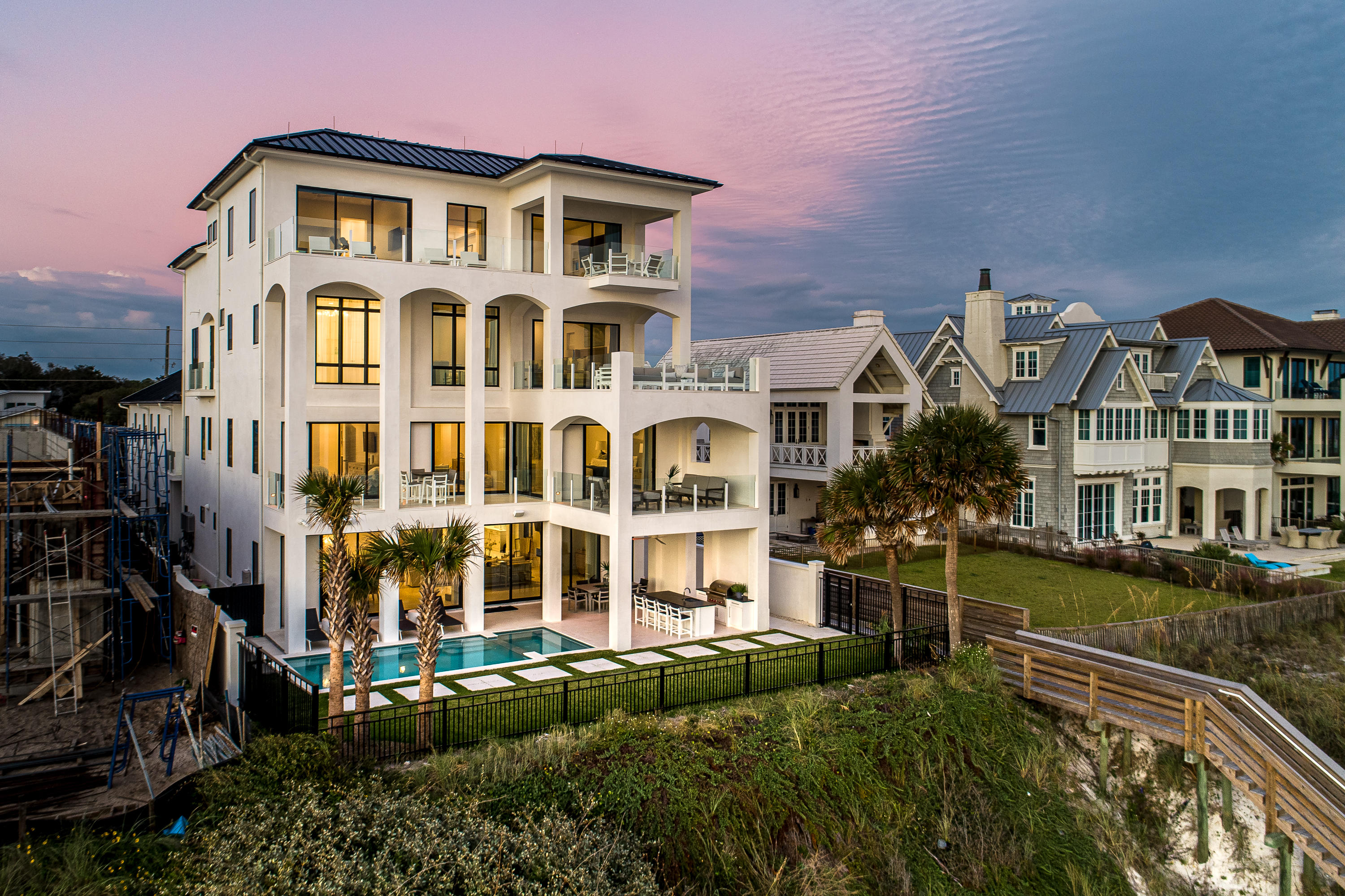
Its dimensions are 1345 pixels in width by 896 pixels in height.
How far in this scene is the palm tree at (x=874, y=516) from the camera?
757 inches

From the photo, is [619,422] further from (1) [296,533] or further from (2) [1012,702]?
(2) [1012,702]

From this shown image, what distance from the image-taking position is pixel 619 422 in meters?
19.9

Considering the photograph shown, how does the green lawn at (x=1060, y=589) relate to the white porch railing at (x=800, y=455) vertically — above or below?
below

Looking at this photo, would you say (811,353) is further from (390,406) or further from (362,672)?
(362,672)

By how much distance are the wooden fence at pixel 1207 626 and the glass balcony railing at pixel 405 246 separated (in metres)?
14.5

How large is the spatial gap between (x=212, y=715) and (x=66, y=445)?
11.3 metres

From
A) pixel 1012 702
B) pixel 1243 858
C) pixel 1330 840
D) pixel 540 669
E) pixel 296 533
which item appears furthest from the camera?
pixel 296 533

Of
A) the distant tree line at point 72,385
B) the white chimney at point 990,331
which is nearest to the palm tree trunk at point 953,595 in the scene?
the white chimney at point 990,331

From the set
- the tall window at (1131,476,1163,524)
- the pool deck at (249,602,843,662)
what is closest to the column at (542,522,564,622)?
the pool deck at (249,602,843,662)

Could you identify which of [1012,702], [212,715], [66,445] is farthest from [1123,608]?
[66,445]

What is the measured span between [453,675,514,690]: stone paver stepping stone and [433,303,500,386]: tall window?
821cm

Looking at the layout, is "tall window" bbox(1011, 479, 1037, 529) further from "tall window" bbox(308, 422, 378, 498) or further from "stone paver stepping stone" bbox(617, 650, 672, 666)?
"tall window" bbox(308, 422, 378, 498)

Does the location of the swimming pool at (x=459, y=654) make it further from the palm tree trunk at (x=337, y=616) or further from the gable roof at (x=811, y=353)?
the gable roof at (x=811, y=353)

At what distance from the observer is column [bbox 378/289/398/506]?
20.3 metres
